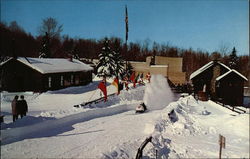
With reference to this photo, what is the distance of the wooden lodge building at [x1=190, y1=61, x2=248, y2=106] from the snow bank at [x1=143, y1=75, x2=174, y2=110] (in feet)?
12.5

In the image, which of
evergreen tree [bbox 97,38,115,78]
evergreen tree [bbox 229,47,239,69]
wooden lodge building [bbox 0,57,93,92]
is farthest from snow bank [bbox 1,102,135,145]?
evergreen tree [bbox 97,38,115,78]

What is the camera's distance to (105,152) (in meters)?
6.76

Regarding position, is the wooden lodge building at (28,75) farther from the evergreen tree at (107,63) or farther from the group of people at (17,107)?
the evergreen tree at (107,63)

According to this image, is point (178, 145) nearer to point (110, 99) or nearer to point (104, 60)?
point (110, 99)

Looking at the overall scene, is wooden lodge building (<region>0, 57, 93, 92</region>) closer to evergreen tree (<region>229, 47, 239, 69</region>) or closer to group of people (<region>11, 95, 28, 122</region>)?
group of people (<region>11, 95, 28, 122</region>)

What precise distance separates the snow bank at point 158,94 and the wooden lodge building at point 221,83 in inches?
150

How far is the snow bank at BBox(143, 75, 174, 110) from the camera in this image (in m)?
19.1

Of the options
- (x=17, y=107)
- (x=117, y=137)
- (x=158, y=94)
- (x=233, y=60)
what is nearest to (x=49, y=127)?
(x=17, y=107)

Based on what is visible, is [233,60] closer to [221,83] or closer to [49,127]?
[221,83]

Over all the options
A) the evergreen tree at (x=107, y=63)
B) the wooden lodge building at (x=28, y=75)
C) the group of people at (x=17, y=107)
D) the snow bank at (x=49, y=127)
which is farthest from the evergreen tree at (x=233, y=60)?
the group of people at (x=17, y=107)

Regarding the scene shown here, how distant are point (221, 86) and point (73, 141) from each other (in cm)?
2062

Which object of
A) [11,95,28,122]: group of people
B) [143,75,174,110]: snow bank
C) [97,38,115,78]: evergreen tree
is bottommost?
[143,75,174,110]: snow bank

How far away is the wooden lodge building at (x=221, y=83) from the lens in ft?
76.1

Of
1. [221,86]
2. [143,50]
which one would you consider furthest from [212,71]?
[143,50]
